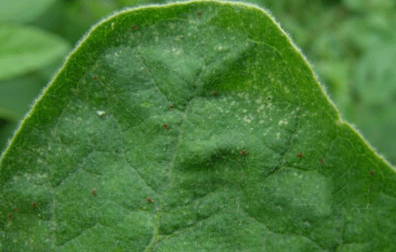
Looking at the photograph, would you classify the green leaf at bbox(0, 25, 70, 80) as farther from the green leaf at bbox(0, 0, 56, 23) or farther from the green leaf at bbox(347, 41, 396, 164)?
the green leaf at bbox(347, 41, 396, 164)

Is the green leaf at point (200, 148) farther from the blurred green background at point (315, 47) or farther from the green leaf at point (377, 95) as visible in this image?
the green leaf at point (377, 95)

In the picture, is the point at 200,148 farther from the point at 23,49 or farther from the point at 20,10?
the point at 20,10

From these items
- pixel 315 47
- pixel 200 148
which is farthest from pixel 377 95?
pixel 200 148

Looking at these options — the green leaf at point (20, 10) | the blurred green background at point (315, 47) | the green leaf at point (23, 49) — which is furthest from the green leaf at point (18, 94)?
the green leaf at point (20, 10)

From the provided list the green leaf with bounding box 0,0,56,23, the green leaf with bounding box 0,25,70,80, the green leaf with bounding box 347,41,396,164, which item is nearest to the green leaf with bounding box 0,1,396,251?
the green leaf with bounding box 0,25,70,80

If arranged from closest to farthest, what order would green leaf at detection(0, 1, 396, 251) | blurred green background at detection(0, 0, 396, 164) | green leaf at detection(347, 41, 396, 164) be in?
green leaf at detection(0, 1, 396, 251), blurred green background at detection(0, 0, 396, 164), green leaf at detection(347, 41, 396, 164)

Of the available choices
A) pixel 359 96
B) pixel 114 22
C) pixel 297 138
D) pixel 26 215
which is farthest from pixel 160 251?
pixel 359 96

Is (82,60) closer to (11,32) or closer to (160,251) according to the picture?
(160,251)
